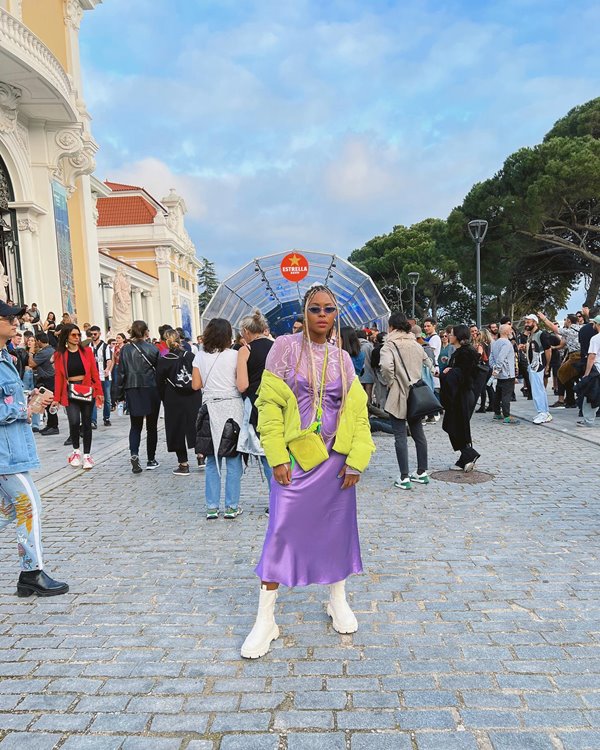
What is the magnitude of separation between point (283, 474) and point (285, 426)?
254 mm

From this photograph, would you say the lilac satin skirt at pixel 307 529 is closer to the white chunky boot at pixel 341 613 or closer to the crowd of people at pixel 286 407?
the crowd of people at pixel 286 407

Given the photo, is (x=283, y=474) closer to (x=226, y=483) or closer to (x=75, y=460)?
(x=226, y=483)

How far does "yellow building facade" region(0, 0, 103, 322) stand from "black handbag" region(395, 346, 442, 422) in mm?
15027

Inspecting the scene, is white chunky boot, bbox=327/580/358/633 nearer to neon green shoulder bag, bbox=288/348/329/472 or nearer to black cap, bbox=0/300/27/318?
neon green shoulder bag, bbox=288/348/329/472

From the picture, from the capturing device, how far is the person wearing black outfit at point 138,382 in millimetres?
7918

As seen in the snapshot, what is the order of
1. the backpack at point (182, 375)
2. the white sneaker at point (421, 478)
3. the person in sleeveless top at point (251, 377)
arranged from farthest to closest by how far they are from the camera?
the backpack at point (182, 375) < the white sneaker at point (421, 478) < the person in sleeveless top at point (251, 377)

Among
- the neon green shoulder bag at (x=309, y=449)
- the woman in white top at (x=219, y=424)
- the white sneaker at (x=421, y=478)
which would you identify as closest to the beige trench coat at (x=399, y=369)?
the white sneaker at (x=421, y=478)

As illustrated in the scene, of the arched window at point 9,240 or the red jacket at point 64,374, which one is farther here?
the arched window at point 9,240

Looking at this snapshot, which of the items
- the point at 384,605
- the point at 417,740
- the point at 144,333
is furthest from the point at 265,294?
the point at 417,740

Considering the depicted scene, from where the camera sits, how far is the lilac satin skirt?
10.2 feet

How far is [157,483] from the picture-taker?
743 centimetres

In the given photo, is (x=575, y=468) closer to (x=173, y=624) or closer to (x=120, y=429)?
(x=173, y=624)

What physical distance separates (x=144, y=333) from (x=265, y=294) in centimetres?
622

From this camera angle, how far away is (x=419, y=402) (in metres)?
6.54
